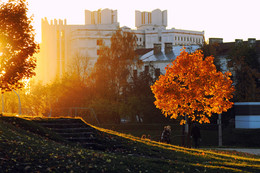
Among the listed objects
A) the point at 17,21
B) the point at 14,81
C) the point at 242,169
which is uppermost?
the point at 17,21

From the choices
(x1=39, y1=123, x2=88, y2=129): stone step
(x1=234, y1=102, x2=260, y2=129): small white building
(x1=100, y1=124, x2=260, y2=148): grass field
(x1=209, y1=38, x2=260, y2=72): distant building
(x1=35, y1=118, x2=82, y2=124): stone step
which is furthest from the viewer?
(x1=209, y1=38, x2=260, y2=72): distant building

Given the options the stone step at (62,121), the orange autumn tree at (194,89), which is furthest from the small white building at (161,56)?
the stone step at (62,121)

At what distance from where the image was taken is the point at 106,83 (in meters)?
91.2

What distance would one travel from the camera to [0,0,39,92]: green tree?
130 ft

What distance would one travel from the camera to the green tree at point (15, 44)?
130 ft

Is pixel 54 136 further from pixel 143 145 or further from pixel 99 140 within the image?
pixel 143 145

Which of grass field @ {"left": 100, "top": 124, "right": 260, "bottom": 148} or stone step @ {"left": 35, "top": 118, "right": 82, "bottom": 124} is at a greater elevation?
stone step @ {"left": 35, "top": 118, "right": 82, "bottom": 124}

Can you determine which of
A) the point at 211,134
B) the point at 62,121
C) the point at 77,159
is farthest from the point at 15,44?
the point at 211,134

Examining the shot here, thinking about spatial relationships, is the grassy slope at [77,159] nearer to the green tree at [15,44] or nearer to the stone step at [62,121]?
the stone step at [62,121]

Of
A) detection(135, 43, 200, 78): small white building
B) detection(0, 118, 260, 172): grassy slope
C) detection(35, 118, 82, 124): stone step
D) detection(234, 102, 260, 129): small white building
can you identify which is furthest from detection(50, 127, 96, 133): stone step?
detection(135, 43, 200, 78): small white building

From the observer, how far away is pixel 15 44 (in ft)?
131

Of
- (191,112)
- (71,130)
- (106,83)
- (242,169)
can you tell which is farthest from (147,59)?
(242,169)

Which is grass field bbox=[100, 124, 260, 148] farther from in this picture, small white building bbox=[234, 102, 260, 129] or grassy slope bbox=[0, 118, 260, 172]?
grassy slope bbox=[0, 118, 260, 172]

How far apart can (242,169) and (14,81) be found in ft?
70.4
